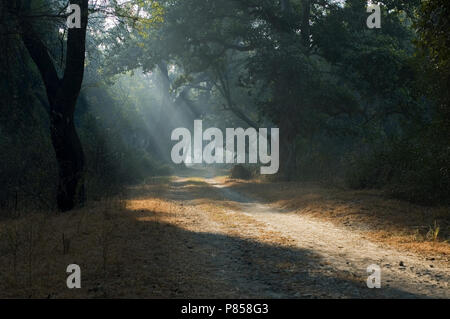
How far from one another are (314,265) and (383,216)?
5.05 metres

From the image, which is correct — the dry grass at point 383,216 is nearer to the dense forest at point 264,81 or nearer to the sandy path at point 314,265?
the sandy path at point 314,265

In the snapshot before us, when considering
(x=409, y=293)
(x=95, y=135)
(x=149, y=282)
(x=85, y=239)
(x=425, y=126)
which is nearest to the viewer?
(x=409, y=293)

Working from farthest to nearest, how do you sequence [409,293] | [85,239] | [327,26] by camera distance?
[327,26]
[85,239]
[409,293]

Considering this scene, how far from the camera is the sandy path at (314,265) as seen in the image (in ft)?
16.8

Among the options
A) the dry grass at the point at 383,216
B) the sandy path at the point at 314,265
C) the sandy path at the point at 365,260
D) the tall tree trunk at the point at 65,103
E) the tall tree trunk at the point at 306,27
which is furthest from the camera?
the tall tree trunk at the point at 306,27

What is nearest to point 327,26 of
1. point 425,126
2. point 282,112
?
point 282,112

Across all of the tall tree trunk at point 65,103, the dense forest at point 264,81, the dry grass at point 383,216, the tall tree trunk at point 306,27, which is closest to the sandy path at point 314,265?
the dry grass at point 383,216

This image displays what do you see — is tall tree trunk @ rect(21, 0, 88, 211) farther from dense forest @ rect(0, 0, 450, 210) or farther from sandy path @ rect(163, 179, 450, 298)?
sandy path @ rect(163, 179, 450, 298)

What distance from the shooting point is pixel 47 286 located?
5.24 meters

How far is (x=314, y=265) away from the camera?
20.6ft

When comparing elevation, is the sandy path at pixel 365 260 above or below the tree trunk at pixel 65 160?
below

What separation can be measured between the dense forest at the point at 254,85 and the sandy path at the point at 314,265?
4.37 metres

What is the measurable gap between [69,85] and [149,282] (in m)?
8.27

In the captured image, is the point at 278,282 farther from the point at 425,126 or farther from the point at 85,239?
the point at 425,126
